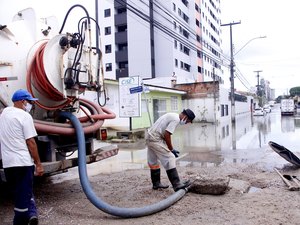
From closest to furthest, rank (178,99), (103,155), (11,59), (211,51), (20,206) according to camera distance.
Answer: (20,206), (11,59), (103,155), (178,99), (211,51)

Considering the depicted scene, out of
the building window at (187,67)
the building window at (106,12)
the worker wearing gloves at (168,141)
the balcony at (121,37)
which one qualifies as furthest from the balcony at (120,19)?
the worker wearing gloves at (168,141)

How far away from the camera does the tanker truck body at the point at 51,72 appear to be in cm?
494

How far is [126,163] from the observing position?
30.6 ft

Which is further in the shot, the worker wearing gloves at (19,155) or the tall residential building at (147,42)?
the tall residential building at (147,42)

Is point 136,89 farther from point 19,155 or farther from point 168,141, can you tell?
point 19,155

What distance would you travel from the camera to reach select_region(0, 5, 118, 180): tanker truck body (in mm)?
4938

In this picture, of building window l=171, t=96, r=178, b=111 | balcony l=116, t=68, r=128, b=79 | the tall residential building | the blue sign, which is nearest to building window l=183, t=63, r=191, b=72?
the tall residential building

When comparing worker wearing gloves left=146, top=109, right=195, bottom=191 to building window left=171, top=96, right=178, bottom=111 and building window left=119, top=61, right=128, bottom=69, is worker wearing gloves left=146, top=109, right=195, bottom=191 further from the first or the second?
building window left=119, top=61, right=128, bottom=69

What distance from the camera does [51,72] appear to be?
500cm

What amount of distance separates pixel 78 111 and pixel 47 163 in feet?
4.45

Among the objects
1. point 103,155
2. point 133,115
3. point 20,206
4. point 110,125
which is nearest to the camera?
point 20,206

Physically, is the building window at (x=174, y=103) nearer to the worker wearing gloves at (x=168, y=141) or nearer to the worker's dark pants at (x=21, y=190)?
the worker wearing gloves at (x=168, y=141)

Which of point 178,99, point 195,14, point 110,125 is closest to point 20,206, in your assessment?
point 110,125

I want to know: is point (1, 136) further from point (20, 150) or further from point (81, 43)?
point (81, 43)
